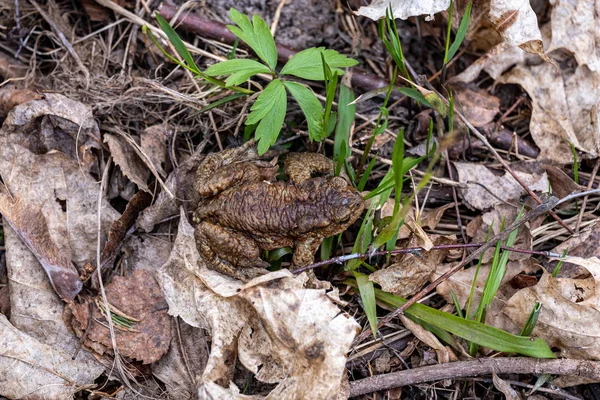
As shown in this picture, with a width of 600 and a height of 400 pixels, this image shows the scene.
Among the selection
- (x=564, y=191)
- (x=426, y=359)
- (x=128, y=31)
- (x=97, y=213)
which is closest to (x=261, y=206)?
(x=97, y=213)

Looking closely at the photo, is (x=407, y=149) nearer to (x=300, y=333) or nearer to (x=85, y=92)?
(x=300, y=333)

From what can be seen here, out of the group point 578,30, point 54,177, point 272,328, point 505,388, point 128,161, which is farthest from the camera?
point 578,30

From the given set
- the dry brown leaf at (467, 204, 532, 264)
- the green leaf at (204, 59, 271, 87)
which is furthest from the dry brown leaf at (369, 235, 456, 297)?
the green leaf at (204, 59, 271, 87)

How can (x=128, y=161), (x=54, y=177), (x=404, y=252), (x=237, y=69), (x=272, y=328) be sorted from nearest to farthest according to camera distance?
1. (x=272, y=328)
2. (x=237, y=69)
3. (x=404, y=252)
4. (x=54, y=177)
5. (x=128, y=161)

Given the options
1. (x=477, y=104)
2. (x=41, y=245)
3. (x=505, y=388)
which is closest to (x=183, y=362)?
(x=41, y=245)

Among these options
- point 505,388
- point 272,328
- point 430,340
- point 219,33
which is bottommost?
point 505,388

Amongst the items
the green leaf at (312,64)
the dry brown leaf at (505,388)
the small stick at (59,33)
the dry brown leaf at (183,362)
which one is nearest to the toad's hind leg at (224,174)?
the green leaf at (312,64)

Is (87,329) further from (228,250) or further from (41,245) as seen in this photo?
(228,250)
